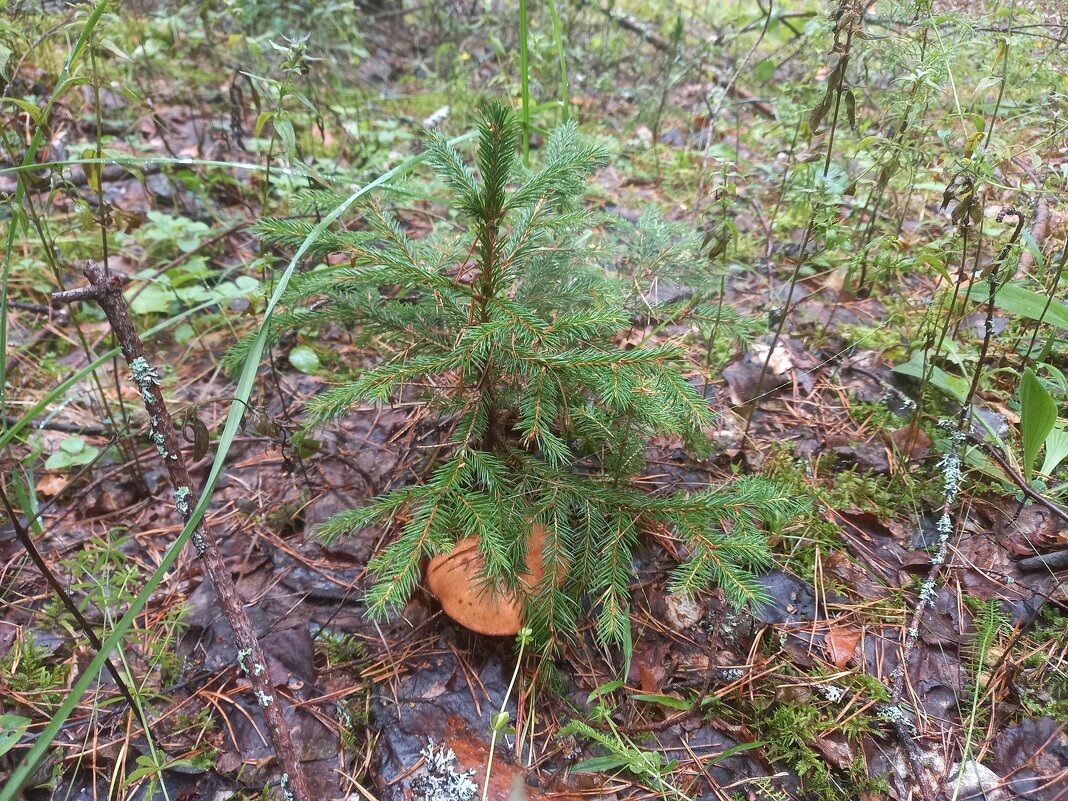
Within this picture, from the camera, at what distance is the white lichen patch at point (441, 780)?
59.2 inches

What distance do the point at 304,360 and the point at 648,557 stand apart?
171 centimetres

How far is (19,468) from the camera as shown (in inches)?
88.2

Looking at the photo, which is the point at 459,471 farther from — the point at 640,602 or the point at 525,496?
the point at 640,602

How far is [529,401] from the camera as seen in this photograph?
1500 mm

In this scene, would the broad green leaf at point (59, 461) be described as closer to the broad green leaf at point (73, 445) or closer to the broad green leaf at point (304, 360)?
the broad green leaf at point (73, 445)

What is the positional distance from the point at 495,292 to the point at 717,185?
83 cm

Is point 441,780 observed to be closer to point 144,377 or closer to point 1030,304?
point 144,377

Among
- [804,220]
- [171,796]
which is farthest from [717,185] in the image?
[171,796]

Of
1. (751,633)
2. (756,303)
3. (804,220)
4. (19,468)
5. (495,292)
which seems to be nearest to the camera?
(495,292)

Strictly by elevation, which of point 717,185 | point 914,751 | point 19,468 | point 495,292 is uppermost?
point 717,185

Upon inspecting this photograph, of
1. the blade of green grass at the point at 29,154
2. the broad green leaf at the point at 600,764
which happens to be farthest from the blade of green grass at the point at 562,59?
the broad green leaf at the point at 600,764

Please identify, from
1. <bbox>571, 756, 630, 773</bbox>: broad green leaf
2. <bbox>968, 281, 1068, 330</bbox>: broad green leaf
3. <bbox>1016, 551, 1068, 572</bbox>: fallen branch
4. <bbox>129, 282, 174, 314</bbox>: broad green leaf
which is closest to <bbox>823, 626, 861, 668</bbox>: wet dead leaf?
<bbox>1016, 551, 1068, 572</bbox>: fallen branch

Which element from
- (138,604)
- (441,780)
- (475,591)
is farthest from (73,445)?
(441,780)

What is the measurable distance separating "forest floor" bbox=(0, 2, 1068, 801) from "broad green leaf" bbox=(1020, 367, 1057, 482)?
0.06 metres
